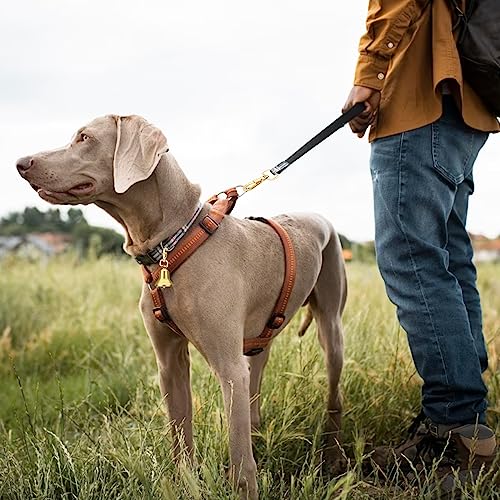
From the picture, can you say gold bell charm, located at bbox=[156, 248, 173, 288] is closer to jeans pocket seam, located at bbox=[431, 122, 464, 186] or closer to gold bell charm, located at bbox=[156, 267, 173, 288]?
gold bell charm, located at bbox=[156, 267, 173, 288]

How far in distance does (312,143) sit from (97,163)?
2.79 feet

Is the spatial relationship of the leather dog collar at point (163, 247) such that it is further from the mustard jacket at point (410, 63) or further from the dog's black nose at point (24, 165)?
the mustard jacket at point (410, 63)

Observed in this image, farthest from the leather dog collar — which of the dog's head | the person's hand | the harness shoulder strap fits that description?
the person's hand

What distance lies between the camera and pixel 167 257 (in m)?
2.54

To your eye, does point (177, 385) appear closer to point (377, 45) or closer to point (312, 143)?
point (312, 143)

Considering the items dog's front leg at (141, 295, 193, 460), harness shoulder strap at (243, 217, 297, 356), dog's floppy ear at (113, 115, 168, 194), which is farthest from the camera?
harness shoulder strap at (243, 217, 297, 356)

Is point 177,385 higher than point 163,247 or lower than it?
lower

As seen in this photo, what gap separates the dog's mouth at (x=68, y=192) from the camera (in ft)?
8.11

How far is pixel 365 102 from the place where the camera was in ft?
9.06

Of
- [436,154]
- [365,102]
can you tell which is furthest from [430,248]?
[365,102]

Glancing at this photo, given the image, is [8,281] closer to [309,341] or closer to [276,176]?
[309,341]

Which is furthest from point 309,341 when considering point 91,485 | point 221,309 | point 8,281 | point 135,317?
point 8,281

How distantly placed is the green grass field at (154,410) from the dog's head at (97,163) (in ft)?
2.23

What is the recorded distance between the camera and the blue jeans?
2.69 m
